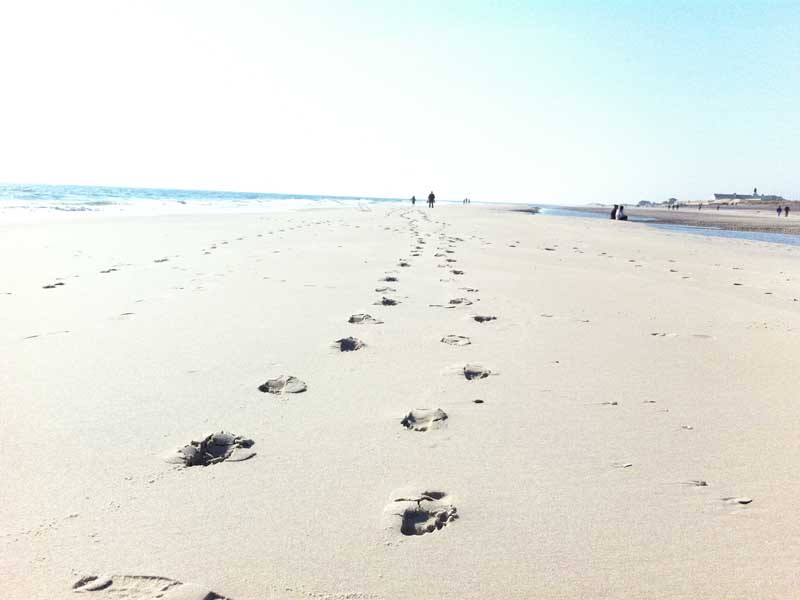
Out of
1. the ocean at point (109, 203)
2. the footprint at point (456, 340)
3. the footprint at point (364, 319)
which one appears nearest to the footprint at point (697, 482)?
the footprint at point (456, 340)

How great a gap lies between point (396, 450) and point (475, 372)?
1.02 metres

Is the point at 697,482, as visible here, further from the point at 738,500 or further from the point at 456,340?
the point at 456,340

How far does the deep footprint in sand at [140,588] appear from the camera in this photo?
49.3 inches

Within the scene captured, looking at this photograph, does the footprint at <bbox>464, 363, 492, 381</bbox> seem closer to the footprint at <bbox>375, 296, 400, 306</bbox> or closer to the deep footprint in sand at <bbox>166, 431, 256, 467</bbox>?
the deep footprint in sand at <bbox>166, 431, 256, 467</bbox>

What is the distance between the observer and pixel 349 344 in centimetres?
337

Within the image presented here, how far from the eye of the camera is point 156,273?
6004 millimetres

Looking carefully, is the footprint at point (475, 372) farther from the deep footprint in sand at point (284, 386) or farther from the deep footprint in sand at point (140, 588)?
the deep footprint in sand at point (140, 588)

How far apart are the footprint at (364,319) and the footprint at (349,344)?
1.69 feet

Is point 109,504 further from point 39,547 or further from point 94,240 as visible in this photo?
point 94,240

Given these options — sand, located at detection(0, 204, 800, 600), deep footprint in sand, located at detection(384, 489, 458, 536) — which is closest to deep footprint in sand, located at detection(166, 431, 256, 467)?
sand, located at detection(0, 204, 800, 600)

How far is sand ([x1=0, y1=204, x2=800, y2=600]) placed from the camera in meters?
1.36

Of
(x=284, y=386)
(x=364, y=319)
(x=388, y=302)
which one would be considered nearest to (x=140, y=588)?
(x=284, y=386)

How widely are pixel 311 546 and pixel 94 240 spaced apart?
9959 mm

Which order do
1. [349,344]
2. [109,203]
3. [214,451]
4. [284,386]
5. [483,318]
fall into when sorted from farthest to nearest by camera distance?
[109,203] → [483,318] → [349,344] → [284,386] → [214,451]
